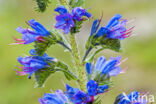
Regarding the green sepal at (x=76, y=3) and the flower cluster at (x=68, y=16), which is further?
the green sepal at (x=76, y=3)

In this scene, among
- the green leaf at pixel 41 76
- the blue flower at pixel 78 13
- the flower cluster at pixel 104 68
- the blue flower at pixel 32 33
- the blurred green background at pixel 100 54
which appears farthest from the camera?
the blurred green background at pixel 100 54

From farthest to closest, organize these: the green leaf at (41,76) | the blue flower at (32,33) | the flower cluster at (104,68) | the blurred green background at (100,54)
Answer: the blurred green background at (100,54)
the flower cluster at (104,68)
the green leaf at (41,76)
the blue flower at (32,33)

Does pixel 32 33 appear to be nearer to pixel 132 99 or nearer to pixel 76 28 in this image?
pixel 76 28

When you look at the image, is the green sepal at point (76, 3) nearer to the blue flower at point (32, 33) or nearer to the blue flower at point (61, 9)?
the blue flower at point (61, 9)

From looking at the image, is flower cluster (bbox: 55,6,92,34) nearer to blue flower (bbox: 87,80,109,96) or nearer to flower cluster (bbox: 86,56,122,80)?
blue flower (bbox: 87,80,109,96)

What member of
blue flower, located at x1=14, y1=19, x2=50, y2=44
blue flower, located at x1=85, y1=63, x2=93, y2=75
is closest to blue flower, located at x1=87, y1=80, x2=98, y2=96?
blue flower, located at x1=85, y1=63, x2=93, y2=75

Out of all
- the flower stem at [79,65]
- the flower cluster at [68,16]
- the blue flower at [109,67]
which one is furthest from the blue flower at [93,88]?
the flower cluster at [68,16]

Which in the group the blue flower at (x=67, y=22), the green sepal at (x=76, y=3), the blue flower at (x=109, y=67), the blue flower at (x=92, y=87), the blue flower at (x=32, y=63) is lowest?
the blue flower at (x=92, y=87)
